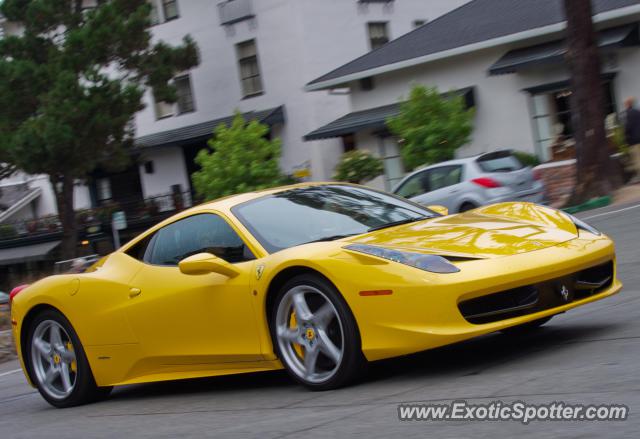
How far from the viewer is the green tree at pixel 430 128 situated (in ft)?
79.5

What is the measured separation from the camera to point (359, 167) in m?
30.8

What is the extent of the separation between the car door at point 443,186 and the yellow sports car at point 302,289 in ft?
38.1

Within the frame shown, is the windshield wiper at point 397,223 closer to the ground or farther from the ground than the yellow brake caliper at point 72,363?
farther from the ground

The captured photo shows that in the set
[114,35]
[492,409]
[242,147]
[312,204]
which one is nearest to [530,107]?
[242,147]

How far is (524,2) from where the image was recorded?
29.3 m

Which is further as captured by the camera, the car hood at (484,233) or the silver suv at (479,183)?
the silver suv at (479,183)

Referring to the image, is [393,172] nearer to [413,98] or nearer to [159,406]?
[413,98]

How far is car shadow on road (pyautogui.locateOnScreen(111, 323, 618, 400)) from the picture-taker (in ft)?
19.6

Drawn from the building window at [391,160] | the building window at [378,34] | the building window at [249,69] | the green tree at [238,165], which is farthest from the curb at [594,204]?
the building window at [249,69]

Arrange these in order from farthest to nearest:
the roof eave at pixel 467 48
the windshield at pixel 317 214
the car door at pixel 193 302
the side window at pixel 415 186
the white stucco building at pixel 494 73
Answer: the white stucco building at pixel 494 73 < the roof eave at pixel 467 48 < the side window at pixel 415 186 < the windshield at pixel 317 214 < the car door at pixel 193 302

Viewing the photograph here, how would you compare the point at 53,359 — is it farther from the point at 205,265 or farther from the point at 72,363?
the point at 205,265

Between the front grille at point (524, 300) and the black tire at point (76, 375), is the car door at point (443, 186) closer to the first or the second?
the black tire at point (76, 375)

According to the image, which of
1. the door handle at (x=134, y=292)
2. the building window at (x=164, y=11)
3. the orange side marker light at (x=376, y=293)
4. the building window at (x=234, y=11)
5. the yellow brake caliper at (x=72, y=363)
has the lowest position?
Result: the yellow brake caliper at (x=72, y=363)

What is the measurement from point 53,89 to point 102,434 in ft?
88.8
